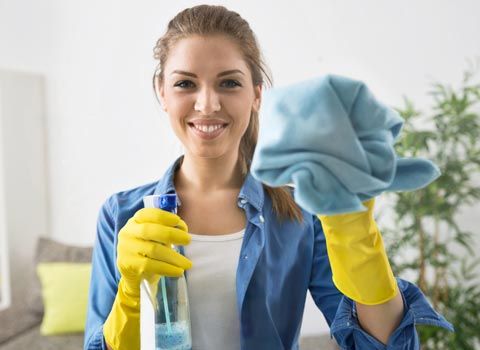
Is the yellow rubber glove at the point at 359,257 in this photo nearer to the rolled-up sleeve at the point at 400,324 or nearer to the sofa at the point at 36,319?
the rolled-up sleeve at the point at 400,324

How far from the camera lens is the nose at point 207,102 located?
3.15ft

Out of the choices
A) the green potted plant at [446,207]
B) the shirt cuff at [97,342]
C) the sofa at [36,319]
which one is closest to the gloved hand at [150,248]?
the shirt cuff at [97,342]

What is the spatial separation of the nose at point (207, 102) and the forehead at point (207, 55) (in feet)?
0.14

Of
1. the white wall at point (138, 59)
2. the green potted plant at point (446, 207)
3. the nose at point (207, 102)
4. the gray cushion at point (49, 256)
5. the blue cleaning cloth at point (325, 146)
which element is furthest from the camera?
the gray cushion at point (49, 256)

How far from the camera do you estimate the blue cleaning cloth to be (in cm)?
61

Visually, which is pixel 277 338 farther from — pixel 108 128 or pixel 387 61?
pixel 108 128

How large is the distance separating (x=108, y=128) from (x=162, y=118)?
395 millimetres

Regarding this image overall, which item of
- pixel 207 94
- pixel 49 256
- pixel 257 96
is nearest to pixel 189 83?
pixel 207 94

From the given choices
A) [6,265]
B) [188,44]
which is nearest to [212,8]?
[188,44]

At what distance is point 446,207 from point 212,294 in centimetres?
130

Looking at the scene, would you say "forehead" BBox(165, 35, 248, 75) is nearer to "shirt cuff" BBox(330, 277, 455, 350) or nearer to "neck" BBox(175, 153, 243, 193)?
"neck" BBox(175, 153, 243, 193)

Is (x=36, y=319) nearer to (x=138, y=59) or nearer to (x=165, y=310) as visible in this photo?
(x=138, y=59)

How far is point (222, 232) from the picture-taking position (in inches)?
42.7

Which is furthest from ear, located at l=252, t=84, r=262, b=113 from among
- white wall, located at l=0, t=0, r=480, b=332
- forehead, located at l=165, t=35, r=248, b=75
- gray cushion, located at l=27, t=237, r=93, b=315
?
gray cushion, located at l=27, t=237, r=93, b=315
